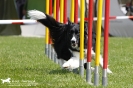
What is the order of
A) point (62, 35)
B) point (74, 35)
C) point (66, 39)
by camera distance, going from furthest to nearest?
point (62, 35) < point (66, 39) < point (74, 35)

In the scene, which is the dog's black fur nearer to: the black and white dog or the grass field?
the black and white dog

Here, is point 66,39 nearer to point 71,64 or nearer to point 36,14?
point 71,64

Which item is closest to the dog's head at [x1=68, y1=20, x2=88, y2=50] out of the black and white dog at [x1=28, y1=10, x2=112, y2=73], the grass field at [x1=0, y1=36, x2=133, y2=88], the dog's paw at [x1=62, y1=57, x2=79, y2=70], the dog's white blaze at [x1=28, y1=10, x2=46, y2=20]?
the black and white dog at [x1=28, y1=10, x2=112, y2=73]

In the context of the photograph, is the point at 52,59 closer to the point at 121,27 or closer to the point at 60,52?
the point at 60,52

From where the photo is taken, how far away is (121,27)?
18.5 m

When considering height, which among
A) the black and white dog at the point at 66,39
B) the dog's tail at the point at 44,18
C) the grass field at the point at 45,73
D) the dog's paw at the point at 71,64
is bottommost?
the grass field at the point at 45,73

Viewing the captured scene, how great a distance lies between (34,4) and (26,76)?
41.2 ft

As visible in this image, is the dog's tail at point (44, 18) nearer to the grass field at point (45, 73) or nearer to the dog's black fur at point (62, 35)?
the dog's black fur at point (62, 35)

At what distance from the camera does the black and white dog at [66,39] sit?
7.50 meters

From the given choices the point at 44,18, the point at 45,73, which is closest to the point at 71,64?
the point at 45,73

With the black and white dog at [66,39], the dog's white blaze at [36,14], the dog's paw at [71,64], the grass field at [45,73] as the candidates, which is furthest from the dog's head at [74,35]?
the dog's white blaze at [36,14]

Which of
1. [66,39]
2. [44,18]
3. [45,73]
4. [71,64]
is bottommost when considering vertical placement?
[45,73]

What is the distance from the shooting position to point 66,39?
775cm

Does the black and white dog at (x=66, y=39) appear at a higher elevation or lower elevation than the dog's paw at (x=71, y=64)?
higher
